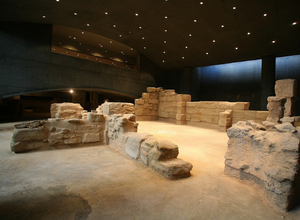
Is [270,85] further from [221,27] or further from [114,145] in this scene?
[114,145]

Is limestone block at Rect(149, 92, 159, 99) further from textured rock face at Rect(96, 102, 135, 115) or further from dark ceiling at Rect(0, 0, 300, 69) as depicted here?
textured rock face at Rect(96, 102, 135, 115)

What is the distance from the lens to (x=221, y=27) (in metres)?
10.6

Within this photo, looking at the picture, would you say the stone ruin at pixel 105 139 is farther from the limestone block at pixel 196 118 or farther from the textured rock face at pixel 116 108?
the limestone block at pixel 196 118

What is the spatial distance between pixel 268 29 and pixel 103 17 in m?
9.90

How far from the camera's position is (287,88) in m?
7.19

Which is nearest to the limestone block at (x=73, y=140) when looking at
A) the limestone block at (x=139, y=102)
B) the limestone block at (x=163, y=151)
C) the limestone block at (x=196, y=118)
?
the limestone block at (x=163, y=151)

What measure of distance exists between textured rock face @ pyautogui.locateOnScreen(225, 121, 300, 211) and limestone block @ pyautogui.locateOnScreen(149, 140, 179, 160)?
3.42 feet

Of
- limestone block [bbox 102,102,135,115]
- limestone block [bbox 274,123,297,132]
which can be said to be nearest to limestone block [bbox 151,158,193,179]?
limestone block [bbox 274,123,297,132]

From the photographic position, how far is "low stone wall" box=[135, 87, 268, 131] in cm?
834

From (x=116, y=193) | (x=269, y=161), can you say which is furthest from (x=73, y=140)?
(x=269, y=161)

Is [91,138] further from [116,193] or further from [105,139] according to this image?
[116,193]

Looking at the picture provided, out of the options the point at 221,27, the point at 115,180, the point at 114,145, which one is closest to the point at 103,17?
the point at 221,27

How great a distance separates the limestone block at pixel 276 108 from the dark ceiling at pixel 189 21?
15.5ft

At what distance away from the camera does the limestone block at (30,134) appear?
14.0 ft
